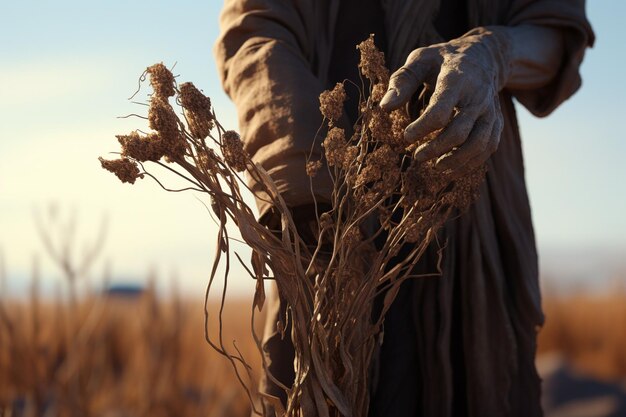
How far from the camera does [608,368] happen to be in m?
8.94

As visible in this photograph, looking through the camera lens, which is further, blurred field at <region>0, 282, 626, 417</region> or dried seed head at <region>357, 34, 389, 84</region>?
blurred field at <region>0, 282, 626, 417</region>

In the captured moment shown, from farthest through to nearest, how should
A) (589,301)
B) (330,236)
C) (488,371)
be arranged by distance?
(589,301) → (488,371) → (330,236)

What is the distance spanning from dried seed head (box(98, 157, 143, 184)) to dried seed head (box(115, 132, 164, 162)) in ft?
0.05

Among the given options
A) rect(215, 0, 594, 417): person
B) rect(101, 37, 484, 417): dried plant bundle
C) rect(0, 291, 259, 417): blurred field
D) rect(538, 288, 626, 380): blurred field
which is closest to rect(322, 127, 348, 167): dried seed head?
rect(101, 37, 484, 417): dried plant bundle

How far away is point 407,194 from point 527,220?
0.83m

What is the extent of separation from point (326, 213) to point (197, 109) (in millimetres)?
257

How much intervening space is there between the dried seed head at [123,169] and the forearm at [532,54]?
35.2 inches

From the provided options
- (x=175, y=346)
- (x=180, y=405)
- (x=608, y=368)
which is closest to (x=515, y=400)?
(x=175, y=346)

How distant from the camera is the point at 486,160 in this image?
231 centimetres

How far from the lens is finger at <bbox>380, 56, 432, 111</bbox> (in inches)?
69.6

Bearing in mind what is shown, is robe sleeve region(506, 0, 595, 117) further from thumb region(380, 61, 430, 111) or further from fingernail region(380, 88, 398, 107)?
fingernail region(380, 88, 398, 107)

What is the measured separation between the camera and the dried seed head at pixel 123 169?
169 centimetres

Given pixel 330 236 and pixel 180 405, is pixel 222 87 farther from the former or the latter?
pixel 180 405

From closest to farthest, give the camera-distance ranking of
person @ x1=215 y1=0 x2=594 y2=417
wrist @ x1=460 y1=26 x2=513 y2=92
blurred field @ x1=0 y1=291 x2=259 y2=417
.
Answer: wrist @ x1=460 y1=26 x2=513 y2=92, person @ x1=215 y1=0 x2=594 y2=417, blurred field @ x1=0 y1=291 x2=259 y2=417
